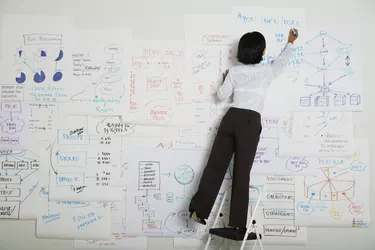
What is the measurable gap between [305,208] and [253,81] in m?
1.01

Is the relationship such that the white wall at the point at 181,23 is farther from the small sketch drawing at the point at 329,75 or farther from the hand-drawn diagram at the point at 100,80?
the hand-drawn diagram at the point at 100,80

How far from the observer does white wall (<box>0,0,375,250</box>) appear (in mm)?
2475

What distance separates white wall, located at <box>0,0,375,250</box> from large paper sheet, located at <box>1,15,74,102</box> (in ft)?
0.46

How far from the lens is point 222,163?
2.23 m

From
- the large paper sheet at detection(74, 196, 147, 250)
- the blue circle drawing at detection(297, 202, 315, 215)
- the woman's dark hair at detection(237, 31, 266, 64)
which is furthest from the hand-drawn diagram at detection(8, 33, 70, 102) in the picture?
the blue circle drawing at detection(297, 202, 315, 215)

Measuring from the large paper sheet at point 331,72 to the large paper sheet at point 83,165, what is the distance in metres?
1.40

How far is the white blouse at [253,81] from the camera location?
7.33 ft

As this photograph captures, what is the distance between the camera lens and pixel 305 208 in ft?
8.08

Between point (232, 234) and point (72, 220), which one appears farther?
point (72, 220)

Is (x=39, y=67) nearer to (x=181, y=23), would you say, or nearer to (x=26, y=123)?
(x=26, y=123)

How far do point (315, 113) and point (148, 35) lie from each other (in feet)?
4.41

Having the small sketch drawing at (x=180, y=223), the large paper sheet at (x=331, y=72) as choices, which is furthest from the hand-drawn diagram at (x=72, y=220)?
the large paper sheet at (x=331, y=72)

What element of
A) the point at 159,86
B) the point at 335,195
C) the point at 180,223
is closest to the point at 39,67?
the point at 159,86

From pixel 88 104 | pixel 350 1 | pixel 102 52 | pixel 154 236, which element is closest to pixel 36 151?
pixel 88 104
